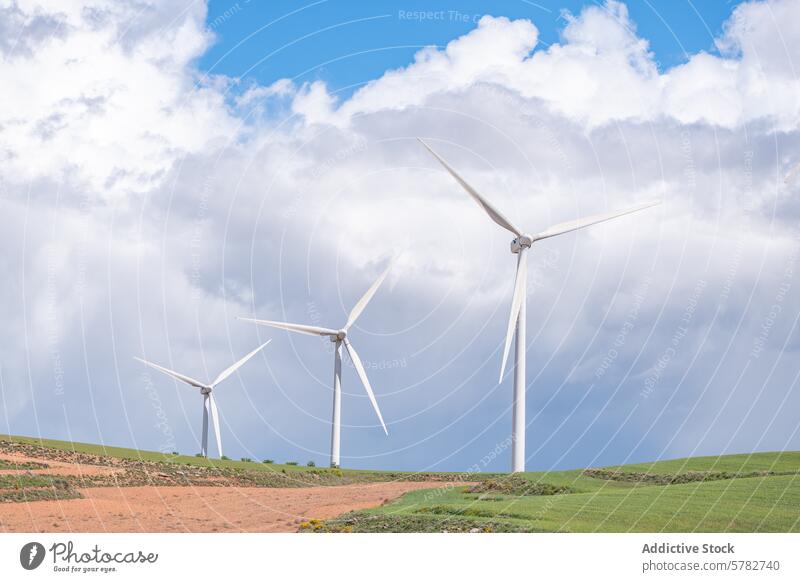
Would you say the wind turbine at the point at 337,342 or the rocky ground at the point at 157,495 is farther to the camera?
the wind turbine at the point at 337,342

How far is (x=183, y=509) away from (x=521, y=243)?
2940 centimetres

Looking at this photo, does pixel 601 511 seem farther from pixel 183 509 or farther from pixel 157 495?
pixel 157 495

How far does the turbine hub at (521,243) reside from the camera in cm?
7188

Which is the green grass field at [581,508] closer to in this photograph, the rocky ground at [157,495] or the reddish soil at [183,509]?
the reddish soil at [183,509]

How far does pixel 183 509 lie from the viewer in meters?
59.1

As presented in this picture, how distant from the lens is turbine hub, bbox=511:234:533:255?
71.9 metres

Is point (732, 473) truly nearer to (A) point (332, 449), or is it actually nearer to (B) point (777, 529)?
(B) point (777, 529)

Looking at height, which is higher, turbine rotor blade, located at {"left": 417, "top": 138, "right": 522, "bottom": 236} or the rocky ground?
turbine rotor blade, located at {"left": 417, "top": 138, "right": 522, "bottom": 236}

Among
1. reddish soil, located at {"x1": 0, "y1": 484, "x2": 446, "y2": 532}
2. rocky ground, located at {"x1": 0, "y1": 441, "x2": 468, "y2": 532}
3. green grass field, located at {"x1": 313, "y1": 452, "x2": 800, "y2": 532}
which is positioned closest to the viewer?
green grass field, located at {"x1": 313, "y1": 452, "x2": 800, "y2": 532}

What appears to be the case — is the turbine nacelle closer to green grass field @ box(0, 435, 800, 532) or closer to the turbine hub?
the turbine hub

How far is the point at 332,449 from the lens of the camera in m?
107

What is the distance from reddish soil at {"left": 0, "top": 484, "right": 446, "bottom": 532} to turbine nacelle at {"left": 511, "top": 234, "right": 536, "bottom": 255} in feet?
61.9

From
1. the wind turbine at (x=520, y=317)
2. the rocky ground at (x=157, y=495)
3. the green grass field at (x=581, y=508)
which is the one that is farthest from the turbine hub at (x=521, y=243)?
the rocky ground at (x=157, y=495)

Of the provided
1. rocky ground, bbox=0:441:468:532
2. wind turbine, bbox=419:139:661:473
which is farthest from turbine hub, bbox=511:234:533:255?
rocky ground, bbox=0:441:468:532
